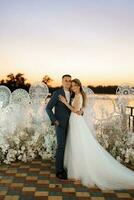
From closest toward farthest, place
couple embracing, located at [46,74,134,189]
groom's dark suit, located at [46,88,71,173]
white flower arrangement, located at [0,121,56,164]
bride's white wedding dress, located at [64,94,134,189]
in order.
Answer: bride's white wedding dress, located at [64,94,134,189] < couple embracing, located at [46,74,134,189] < groom's dark suit, located at [46,88,71,173] < white flower arrangement, located at [0,121,56,164]

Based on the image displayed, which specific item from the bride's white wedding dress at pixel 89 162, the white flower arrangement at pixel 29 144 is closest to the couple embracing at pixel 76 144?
the bride's white wedding dress at pixel 89 162

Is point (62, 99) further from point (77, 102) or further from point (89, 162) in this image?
point (89, 162)

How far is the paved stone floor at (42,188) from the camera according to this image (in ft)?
14.1

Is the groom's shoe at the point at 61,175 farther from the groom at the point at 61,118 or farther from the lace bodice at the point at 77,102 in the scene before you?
the lace bodice at the point at 77,102

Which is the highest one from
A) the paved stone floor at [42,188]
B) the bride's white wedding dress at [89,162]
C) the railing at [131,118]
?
the railing at [131,118]

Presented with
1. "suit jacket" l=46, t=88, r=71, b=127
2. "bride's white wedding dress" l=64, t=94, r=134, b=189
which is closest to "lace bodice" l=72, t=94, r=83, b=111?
"bride's white wedding dress" l=64, t=94, r=134, b=189

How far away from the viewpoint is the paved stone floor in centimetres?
431

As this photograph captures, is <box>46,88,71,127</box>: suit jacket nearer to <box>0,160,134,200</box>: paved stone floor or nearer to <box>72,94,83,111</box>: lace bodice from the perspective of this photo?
<box>72,94,83,111</box>: lace bodice

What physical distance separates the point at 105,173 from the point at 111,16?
4449 mm

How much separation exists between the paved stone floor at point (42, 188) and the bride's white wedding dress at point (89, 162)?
14 cm

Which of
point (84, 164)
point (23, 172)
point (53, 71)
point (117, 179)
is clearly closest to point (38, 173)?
point (23, 172)

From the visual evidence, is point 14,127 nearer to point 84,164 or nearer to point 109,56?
point 84,164

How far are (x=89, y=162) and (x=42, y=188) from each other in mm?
677

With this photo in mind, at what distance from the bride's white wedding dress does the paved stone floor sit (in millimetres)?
140
